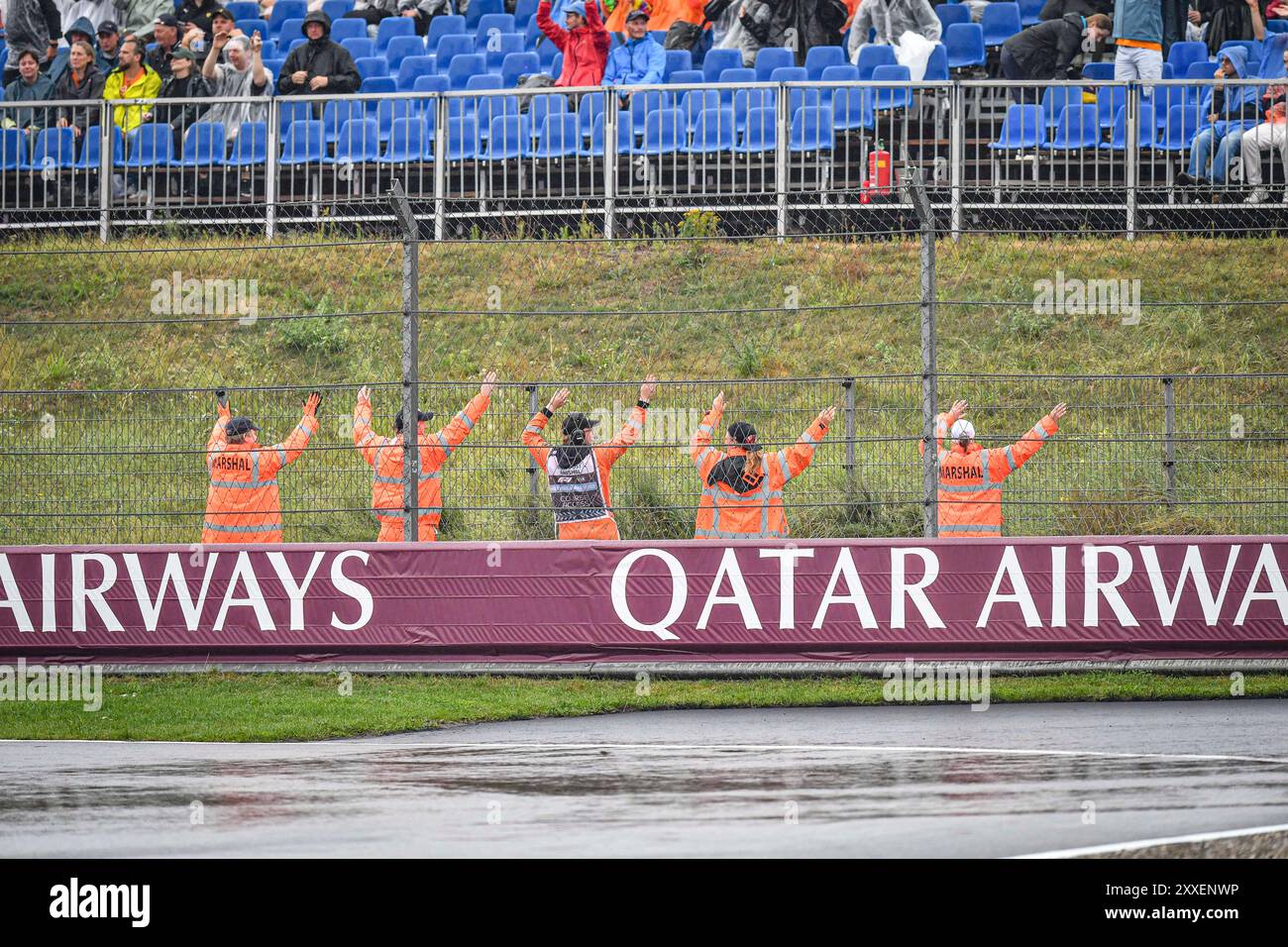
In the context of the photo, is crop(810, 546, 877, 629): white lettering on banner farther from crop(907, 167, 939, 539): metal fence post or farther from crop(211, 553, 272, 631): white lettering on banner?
crop(211, 553, 272, 631): white lettering on banner

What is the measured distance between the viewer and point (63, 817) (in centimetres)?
708

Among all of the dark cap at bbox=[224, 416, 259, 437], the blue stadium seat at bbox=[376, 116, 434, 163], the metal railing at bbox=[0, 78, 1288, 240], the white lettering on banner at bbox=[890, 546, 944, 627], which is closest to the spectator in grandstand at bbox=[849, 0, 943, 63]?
the metal railing at bbox=[0, 78, 1288, 240]

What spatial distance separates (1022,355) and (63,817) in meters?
12.0

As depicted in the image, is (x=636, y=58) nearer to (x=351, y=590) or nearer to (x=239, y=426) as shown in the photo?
(x=239, y=426)

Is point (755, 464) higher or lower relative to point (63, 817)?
higher

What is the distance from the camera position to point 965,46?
2162 cm

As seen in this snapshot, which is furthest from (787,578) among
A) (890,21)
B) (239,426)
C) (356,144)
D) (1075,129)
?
(890,21)

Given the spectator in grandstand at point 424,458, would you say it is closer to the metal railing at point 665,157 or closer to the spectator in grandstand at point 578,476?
the spectator in grandstand at point 578,476

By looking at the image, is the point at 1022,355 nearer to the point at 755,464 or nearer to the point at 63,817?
the point at 755,464

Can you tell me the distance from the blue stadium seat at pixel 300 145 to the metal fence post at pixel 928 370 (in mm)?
10165

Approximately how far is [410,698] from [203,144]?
11.2 m

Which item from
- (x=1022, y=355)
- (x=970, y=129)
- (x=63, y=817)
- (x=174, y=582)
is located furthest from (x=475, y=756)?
(x=970, y=129)

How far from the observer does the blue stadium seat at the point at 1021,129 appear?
1853 cm

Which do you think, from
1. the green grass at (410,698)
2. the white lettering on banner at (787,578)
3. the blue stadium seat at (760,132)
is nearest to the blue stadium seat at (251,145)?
the blue stadium seat at (760,132)
